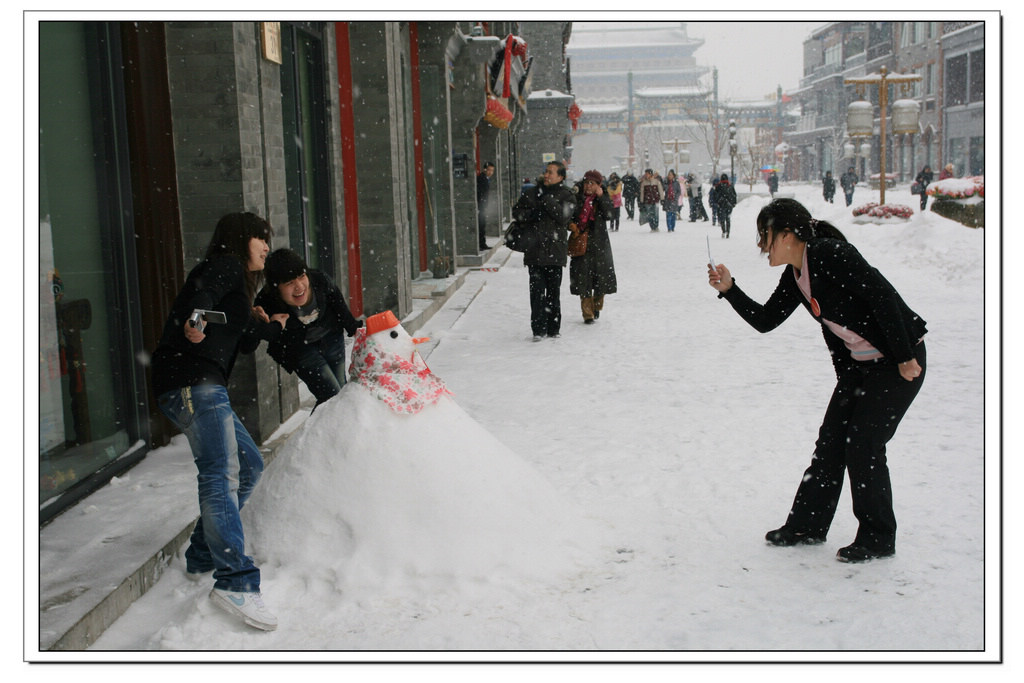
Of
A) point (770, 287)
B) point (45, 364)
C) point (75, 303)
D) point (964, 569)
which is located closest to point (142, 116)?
point (75, 303)

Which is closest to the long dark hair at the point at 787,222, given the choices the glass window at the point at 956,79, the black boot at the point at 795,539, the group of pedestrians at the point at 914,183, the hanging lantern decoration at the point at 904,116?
the black boot at the point at 795,539

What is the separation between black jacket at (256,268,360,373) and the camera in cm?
493

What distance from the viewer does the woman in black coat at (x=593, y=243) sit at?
1090 cm

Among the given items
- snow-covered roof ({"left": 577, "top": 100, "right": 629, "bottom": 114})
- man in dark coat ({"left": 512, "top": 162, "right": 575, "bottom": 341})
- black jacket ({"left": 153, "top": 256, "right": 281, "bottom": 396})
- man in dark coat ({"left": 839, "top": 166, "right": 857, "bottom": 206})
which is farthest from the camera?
snow-covered roof ({"left": 577, "top": 100, "right": 629, "bottom": 114})

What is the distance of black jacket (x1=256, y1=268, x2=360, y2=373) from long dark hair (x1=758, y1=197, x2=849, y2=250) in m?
2.06

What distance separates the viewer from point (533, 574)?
4262 millimetres

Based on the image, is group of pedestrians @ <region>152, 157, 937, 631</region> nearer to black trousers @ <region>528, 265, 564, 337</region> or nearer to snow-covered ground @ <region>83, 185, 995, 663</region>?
snow-covered ground @ <region>83, 185, 995, 663</region>

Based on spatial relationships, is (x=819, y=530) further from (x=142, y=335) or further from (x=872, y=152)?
(x=872, y=152)

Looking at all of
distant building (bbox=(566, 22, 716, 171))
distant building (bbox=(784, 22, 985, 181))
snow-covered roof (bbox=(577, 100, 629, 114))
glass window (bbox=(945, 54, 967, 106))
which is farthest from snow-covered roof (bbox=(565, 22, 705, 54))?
glass window (bbox=(945, 54, 967, 106))

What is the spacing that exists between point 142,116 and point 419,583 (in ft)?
10.9

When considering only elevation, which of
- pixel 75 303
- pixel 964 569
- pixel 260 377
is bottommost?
pixel 964 569

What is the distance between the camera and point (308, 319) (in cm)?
506

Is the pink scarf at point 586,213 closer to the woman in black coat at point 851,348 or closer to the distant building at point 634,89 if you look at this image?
the woman in black coat at point 851,348

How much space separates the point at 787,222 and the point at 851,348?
2.01ft
